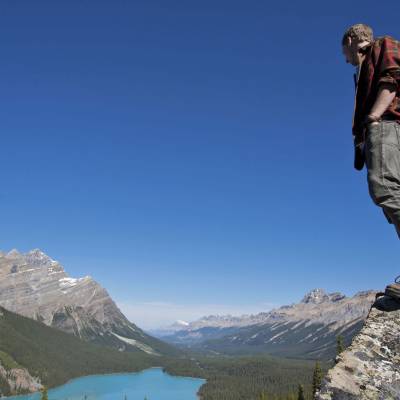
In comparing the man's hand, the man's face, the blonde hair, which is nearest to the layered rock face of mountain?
the man's hand

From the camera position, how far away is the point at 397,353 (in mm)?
4949

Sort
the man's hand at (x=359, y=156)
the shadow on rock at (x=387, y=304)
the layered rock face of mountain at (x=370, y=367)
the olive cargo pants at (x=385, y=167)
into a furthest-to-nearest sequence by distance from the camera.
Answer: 1. the man's hand at (x=359, y=156)
2. the shadow on rock at (x=387, y=304)
3. the olive cargo pants at (x=385, y=167)
4. the layered rock face of mountain at (x=370, y=367)

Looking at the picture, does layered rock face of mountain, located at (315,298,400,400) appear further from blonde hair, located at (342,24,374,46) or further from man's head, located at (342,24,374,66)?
blonde hair, located at (342,24,374,46)

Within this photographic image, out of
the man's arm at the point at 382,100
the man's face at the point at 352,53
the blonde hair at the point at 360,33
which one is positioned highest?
the blonde hair at the point at 360,33

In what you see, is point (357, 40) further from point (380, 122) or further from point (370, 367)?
point (370, 367)

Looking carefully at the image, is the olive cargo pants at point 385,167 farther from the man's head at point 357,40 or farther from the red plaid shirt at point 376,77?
the man's head at point 357,40

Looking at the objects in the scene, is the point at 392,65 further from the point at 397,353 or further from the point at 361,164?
the point at 397,353

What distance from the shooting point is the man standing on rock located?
17.1ft

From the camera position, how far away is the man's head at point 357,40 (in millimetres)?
5965

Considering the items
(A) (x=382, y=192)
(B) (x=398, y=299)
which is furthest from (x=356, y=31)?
(B) (x=398, y=299)

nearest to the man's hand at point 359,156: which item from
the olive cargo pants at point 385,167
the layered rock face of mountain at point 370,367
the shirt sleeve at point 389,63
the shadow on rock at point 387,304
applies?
the olive cargo pants at point 385,167

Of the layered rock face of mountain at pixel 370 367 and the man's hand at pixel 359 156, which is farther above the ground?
the man's hand at pixel 359 156

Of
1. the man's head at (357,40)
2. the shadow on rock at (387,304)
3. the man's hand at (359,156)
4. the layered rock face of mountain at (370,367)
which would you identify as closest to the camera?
the layered rock face of mountain at (370,367)

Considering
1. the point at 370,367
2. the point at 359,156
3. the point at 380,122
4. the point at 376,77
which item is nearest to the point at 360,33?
the point at 376,77
